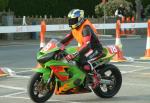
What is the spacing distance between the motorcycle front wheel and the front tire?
100cm

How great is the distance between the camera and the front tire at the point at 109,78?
33.4ft

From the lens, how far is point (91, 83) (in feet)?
32.8

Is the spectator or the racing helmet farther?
the spectator

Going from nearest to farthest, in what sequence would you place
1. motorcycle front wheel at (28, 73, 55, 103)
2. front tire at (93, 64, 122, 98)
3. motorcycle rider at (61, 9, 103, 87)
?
1. motorcycle front wheel at (28, 73, 55, 103)
2. motorcycle rider at (61, 9, 103, 87)
3. front tire at (93, 64, 122, 98)

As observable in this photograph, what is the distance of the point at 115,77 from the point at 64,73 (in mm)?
1278

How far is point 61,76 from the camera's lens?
9.52 metres

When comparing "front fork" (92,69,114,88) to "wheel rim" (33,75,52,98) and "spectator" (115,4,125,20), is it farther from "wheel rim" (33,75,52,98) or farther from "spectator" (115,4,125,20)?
"spectator" (115,4,125,20)

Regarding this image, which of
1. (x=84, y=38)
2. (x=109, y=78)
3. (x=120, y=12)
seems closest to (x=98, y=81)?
(x=109, y=78)

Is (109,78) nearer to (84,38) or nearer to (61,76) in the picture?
(84,38)

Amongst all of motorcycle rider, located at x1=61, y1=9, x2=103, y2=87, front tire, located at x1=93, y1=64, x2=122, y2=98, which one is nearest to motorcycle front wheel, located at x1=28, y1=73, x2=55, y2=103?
motorcycle rider, located at x1=61, y1=9, x2=103, y2=87

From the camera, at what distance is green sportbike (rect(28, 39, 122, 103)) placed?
937 cm

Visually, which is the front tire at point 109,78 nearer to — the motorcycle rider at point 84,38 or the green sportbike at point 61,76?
the green sportbike at point 61,76

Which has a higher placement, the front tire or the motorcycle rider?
the motorcycle rider

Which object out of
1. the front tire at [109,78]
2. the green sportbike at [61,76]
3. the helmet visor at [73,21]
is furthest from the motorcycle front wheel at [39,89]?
the helmet visor at [73,21]
